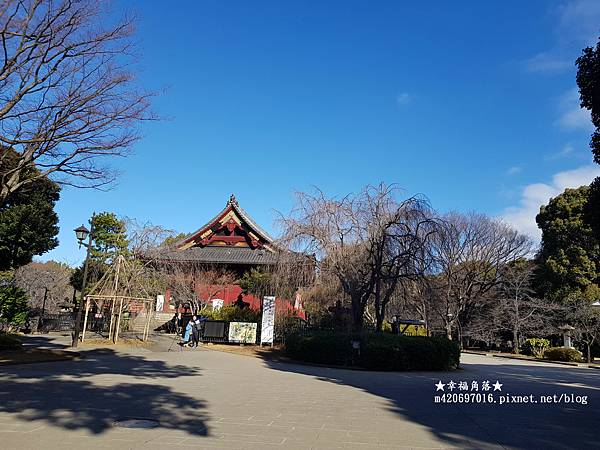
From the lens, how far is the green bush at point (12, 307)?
22453 mm

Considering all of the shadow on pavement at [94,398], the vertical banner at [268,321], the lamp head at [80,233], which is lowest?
the shadow on pavement at [94,398]

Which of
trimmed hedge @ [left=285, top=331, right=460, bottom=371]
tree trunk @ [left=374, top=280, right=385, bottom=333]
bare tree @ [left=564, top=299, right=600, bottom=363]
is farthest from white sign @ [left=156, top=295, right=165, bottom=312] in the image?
bare tree @ [left=564, top=299, right=600, bottom=363]

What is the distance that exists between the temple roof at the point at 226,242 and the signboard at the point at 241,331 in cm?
647

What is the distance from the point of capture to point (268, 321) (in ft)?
75.7

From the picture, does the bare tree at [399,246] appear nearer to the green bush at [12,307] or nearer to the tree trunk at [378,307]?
the tree trunk at [378,307]

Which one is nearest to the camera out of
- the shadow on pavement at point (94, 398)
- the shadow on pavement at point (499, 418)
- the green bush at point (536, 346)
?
the shadow on pavement at point (499, 418)

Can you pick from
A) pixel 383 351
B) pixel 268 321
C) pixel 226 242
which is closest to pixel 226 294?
pixel 226 242

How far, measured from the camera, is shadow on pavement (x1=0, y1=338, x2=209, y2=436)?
6453mm

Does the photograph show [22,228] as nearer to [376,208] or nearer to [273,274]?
[273,274]

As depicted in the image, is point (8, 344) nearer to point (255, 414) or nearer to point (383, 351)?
point (255, 414)

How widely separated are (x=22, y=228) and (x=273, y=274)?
36.1ft

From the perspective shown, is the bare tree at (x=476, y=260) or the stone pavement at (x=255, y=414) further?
the bare tree at (x=476, y=260)

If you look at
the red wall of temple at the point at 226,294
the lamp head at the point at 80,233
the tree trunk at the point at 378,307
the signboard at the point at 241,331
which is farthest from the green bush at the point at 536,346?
the lamp head at the point at 80,233

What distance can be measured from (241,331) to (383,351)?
32.5ft
